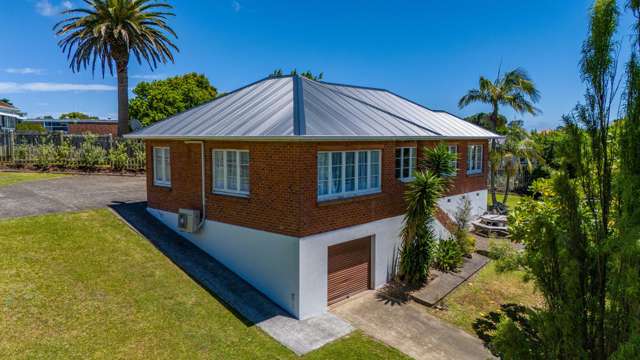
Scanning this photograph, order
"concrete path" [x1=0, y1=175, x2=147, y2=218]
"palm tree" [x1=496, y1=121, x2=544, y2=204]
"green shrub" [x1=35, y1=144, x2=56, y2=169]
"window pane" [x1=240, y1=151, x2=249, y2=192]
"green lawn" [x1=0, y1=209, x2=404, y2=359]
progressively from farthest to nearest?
"green shrub" [x1=35, y1=144, x2=56, y2=169] → "palm tree" [x1=496, y1=121, x2=544, y2=204] → "concrete path" [x1=0, y1=175, x2=147, y2=218] → "window pane" [x1=240, y1=151, x2=249, y2=192] → "green lawn" [x1=0, y1=209, x2=404, y2=359]

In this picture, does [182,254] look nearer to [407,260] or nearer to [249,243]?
[249,243]

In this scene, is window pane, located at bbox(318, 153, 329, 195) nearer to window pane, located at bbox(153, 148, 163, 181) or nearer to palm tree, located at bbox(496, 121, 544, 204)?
window pane, located at bbox(153, 148, 163, 181)

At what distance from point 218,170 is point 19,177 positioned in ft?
52.9

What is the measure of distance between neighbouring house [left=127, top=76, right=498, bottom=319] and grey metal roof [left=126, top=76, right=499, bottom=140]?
0.06 metres

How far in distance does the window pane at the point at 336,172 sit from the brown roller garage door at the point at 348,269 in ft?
5.80

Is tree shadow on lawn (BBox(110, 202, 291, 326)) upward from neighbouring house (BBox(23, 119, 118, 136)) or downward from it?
downward

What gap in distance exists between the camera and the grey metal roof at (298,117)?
11508mm

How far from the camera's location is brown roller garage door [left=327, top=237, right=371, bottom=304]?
1250cm

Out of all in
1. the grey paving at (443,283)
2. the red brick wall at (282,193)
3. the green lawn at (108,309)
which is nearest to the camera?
the green lawn at (108,309)

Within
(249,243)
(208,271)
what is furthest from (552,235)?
(208,271)

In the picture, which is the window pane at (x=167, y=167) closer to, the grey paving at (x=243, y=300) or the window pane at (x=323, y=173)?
the grey paving at (x=243, y=300)

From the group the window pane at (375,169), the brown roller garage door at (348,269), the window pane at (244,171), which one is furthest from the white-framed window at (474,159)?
the window pane at (244,171)

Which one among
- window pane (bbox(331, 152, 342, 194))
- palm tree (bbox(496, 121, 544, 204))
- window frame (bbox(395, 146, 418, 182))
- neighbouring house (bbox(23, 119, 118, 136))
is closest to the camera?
window pane (bbox(331, 152, 342, 194))

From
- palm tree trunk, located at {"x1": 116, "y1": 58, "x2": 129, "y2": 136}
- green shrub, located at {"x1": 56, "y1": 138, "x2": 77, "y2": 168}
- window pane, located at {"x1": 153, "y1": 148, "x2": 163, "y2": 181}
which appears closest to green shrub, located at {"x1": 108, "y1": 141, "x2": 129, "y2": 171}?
green shrub, located at {"x1": 56, "y1": 138, "x2": 77, "y2": 168}
